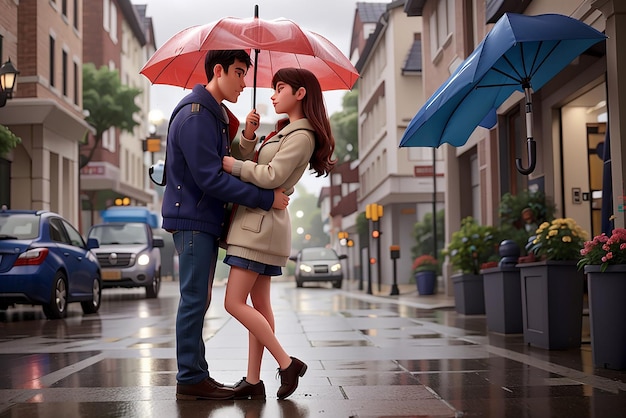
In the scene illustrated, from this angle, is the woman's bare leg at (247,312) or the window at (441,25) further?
the window at (441,25)

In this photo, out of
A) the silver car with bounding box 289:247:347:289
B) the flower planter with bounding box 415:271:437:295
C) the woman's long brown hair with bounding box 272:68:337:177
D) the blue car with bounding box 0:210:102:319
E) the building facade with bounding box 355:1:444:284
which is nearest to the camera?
the woman's long brown hair with bounding box 272:68:337:177

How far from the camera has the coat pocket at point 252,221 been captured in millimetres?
5414

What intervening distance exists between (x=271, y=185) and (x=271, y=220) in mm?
215

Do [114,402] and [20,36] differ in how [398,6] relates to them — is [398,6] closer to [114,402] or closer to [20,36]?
[20,36]

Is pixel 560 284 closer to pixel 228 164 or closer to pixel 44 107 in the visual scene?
pixel 228 164

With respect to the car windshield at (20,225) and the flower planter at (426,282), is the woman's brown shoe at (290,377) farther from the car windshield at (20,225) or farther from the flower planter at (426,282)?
the flower planter at (426,282)

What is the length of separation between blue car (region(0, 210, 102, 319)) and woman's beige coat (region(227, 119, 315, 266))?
8.91 meters

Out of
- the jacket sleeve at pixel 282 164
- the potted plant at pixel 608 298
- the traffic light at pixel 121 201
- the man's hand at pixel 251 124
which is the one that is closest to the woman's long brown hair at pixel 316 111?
the jacket sleeve at pixel 282 164

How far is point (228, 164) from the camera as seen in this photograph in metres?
5.45

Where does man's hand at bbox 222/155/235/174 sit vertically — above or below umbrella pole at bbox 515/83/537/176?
below

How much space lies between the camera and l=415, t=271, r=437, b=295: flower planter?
2894 cm

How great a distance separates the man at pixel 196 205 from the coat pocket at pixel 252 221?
9 centimetres

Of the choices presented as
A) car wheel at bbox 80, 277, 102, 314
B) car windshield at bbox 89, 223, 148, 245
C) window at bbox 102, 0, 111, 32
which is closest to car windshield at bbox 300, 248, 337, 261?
car windshield at bbox 89, 223, 148, 245

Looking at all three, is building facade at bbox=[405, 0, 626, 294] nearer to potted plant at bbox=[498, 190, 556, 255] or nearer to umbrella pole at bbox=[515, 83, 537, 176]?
potted plant at bbox=[498, 190, 556, 255]
